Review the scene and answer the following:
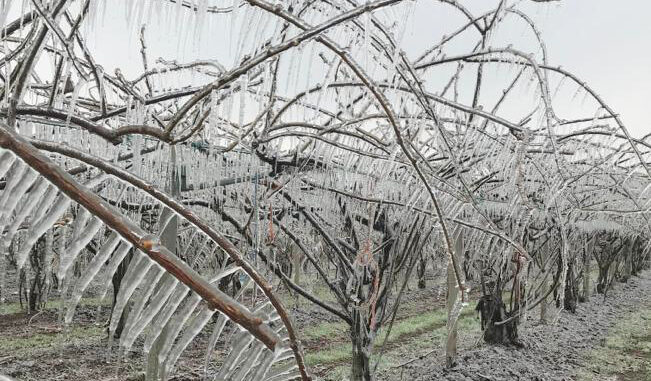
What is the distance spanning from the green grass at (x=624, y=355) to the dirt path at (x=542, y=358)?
2 centimetres

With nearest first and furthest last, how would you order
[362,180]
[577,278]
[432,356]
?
[362,180] < [432,356] < [577,278]

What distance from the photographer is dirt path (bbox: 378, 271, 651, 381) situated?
19.4ft

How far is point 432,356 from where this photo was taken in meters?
7.00

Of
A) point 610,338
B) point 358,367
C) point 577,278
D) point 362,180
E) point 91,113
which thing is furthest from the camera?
point 577,278

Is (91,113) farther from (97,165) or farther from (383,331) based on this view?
(383,331)

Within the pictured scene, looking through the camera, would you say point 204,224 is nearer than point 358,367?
Yes

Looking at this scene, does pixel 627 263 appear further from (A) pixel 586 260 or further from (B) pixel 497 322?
(B) pixel 497 322

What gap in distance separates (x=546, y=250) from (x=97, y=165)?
933 cm

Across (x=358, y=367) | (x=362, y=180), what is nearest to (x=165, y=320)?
(x=362, y=180)

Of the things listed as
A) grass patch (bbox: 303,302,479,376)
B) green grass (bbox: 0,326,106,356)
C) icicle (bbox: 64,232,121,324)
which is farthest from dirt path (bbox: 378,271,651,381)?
icicle (bbox: 64,232,121,324)

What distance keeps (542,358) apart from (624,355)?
5.00 feet

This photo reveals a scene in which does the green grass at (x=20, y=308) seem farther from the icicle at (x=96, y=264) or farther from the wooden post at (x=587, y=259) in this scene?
the wooden post at (x=587, y=259)

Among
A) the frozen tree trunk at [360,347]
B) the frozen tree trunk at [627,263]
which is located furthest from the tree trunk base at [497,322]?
the frozen tree trunk at [627,263]

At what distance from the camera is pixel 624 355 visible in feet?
24.3
